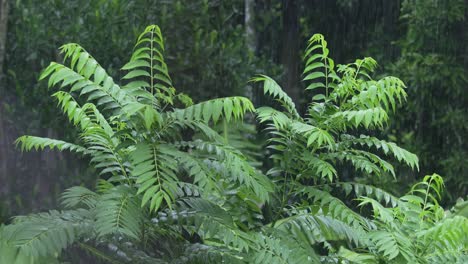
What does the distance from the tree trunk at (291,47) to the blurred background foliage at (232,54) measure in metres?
0.02

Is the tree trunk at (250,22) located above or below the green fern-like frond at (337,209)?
above

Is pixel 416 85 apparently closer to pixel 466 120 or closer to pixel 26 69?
pixel 466 120

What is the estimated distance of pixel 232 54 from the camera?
8.10 metres

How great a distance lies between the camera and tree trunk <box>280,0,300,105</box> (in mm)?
10508

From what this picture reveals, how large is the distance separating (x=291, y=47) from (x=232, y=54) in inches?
116

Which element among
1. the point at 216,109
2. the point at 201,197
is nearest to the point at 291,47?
the point at 201,197

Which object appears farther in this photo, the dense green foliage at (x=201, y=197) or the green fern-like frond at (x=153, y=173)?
the dense green foliage at (x=201, y=197)

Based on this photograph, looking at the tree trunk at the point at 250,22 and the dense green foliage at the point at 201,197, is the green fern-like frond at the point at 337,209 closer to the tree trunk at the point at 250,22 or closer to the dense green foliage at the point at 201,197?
the dense green foliage at the point at 201,197

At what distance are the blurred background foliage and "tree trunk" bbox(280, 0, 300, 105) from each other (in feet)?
0.05

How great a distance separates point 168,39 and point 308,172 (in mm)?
3352

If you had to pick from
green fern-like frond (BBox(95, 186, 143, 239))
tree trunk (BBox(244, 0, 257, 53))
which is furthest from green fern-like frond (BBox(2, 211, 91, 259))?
tree trunk (BBox(244, 0, 257, 53))

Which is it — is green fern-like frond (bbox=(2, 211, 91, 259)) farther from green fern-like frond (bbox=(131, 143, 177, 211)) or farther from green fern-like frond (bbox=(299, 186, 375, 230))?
green fern-like frond (bbox=(299, 186, 375, 230))

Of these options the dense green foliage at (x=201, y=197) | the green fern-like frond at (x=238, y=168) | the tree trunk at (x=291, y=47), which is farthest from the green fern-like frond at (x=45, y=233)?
the tree trunk at (x=291, y=47)

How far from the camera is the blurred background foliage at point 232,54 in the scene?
753 centimetres
